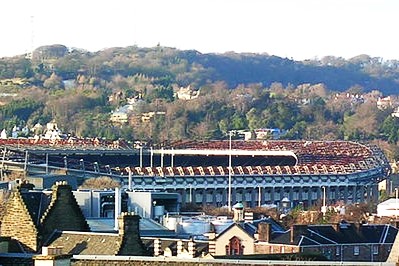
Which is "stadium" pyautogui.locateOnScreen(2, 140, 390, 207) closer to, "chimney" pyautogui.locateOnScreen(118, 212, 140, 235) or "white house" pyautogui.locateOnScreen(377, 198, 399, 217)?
"white house" pyautogui.locateOnScreen(377, 198, 399, 217)

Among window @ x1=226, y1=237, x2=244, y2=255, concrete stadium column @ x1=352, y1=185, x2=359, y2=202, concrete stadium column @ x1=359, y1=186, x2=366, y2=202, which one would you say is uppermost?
window @ x1=226, y1=237, x2=244, y2=255

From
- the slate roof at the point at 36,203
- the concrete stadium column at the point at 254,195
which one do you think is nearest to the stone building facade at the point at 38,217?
the slate roof at the point at 36,203

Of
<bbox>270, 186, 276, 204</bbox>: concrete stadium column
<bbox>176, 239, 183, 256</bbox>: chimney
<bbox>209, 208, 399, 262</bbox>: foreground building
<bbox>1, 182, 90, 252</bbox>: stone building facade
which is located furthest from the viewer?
<bbox>270, 186, 276, 204</bbox>: concrete stadium column

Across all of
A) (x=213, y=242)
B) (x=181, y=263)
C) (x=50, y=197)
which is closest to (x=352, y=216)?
(x=213, y=242)

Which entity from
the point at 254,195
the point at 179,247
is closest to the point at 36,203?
the point at 179,247

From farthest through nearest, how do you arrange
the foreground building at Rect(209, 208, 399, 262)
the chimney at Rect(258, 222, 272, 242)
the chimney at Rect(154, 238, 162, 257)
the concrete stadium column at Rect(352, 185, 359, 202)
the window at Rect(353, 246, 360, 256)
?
Answer: the concrete stadium column at Rect(352, 185, 359, 202) → the window at Rect(353, 246, 360, 256) → the chimney at Rect(258, 222, 272, 242) → the foreground building at Rect(209, 208, 399, 262) → the chimney at Rect(154, 238, 162, 257)

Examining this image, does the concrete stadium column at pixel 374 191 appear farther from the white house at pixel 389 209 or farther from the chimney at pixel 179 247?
the chimney at pixel 179 247

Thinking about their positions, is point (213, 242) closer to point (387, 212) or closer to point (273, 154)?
point (387, 212)

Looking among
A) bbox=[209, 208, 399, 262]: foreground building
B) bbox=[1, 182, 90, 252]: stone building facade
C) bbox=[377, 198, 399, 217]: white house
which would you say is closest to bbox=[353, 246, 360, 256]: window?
bbox=[209, 208, 399, 262]: foreground building

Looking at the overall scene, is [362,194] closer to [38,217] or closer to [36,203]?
[36,203]
